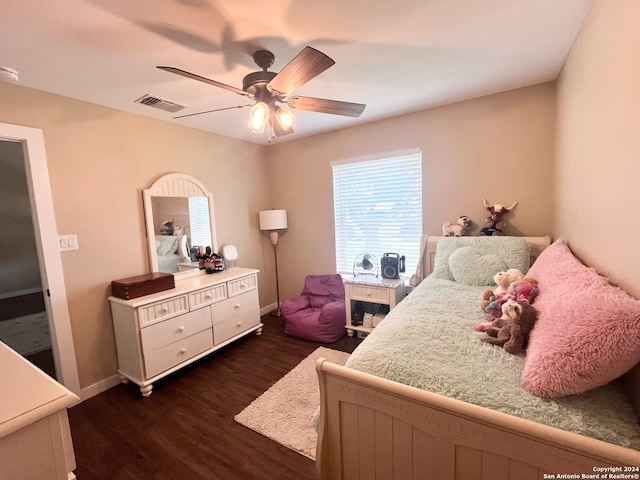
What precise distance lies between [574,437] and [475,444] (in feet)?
0.84

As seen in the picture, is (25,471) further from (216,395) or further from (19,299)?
(19,299)

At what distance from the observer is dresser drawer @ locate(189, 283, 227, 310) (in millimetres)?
2457

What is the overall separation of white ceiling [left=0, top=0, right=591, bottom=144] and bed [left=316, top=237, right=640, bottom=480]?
138 centimetres

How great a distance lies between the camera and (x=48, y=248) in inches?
77.8

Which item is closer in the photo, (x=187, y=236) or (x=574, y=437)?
(x=574, y=437)

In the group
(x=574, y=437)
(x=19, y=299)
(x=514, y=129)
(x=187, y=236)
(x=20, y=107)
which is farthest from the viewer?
(x=19, y=299)

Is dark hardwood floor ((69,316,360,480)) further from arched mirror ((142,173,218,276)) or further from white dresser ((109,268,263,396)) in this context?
arched mirror ((142,173,218,276))

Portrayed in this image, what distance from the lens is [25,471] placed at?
0.76m

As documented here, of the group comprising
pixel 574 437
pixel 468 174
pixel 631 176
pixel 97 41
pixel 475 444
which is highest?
pixel 97 41

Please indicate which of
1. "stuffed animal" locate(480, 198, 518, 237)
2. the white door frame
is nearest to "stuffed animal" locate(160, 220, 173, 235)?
the white door frame

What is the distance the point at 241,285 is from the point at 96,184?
1.55 metres

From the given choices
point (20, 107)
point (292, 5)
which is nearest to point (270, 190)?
point (20, 107)

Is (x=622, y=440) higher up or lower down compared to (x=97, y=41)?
lower down

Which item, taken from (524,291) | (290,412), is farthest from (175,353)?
(524,291)
